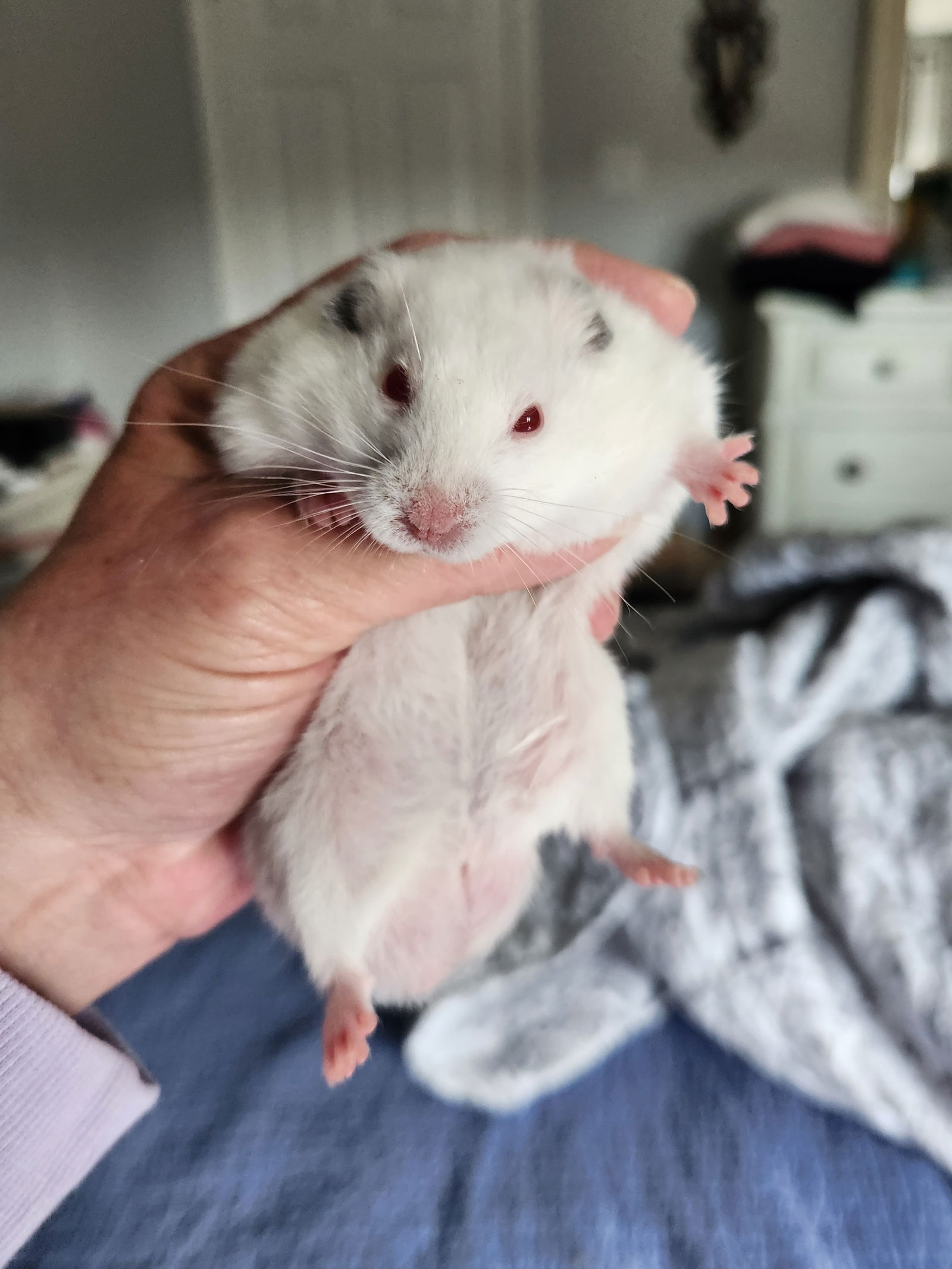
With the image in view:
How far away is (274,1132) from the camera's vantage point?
0.90 meters

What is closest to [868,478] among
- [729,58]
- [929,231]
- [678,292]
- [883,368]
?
[883,368]

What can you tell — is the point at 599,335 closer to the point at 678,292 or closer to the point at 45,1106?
the point at 678,292

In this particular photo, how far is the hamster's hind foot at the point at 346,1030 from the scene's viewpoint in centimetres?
74

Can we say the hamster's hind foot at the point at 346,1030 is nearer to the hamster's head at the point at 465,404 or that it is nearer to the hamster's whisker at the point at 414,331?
the hamster's head at the point at 465,404

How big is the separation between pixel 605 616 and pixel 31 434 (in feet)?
4.16

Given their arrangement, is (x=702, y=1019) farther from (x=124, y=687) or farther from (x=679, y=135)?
(x=679, y=135)

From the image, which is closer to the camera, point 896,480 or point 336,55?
point 896,480

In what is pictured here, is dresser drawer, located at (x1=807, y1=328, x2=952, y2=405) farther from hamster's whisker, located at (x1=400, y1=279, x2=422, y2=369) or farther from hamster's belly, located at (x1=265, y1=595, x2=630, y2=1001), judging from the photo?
hamster's whisker, located at (x1=400, y1=279, x2=422, y2=369)

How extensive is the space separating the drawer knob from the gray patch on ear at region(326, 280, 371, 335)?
2135 millimetres

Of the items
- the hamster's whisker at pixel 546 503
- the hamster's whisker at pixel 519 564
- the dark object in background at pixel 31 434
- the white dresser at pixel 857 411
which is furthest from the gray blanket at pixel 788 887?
the white dresser at pixel 857 411

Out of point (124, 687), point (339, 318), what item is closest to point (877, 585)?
point (339, 318)

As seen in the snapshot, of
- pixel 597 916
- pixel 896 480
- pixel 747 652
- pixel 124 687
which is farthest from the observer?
pixel 896 480

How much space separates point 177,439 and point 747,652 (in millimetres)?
806

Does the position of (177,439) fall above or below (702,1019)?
above
